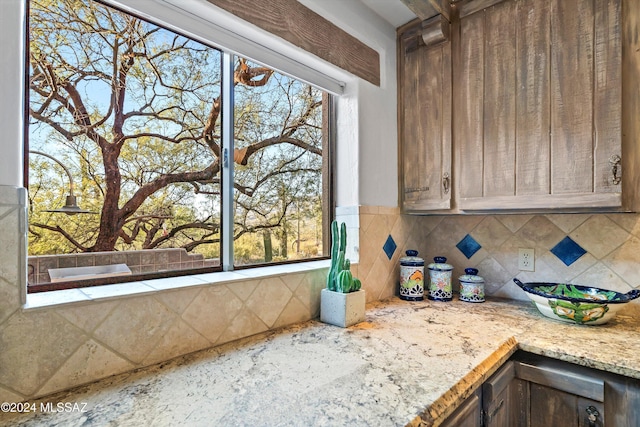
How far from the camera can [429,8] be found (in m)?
1.44

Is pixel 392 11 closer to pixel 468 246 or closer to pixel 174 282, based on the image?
pixel 468 246

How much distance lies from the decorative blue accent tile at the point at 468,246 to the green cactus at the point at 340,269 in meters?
0.80

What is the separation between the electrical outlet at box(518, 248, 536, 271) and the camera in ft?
5.14

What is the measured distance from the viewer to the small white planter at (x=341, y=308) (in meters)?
1.21

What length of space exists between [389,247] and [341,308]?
0.56 meters

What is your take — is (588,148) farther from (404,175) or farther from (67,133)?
(67,133)

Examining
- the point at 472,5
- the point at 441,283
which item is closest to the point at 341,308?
the point at 441,283

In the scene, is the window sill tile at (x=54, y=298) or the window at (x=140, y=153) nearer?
the window sill tile at (x=54, y=298)

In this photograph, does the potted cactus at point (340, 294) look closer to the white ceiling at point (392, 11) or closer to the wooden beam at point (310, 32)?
the wooden beam at point (310, 32)

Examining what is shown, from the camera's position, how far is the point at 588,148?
1.16m

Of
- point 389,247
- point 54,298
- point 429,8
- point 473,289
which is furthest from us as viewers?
point 389,247

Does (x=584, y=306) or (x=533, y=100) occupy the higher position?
(x=533, y=100)

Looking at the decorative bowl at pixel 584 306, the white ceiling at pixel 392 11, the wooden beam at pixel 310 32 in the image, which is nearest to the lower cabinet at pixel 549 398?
the decorative bowl at pixel 584 306

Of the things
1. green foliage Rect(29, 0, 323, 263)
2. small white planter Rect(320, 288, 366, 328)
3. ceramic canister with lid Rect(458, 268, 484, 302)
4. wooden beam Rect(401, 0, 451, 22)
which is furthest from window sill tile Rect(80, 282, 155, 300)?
wooden beam Rect(401, 0, 451, 22)
